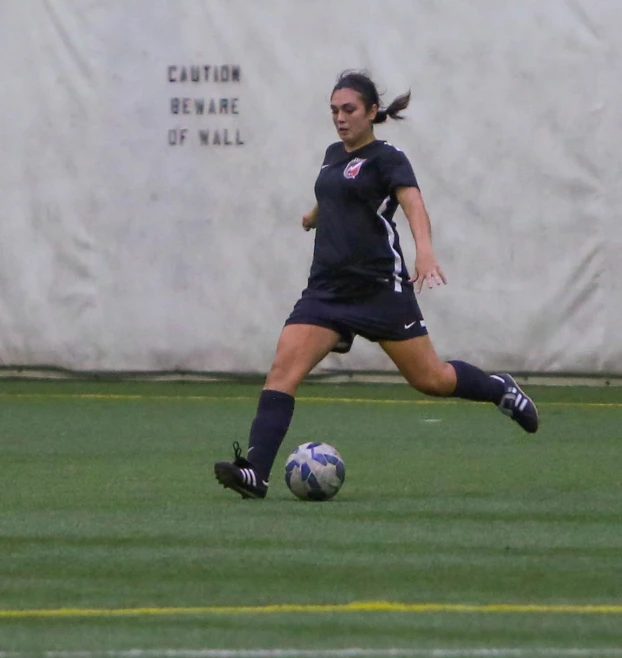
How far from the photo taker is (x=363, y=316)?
879 centimetres

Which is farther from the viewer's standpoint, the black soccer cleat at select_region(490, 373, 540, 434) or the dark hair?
the black soccer cleat at select_region(490, 373, 540, 434)

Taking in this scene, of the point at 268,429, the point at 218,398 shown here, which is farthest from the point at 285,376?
the point at 218,398

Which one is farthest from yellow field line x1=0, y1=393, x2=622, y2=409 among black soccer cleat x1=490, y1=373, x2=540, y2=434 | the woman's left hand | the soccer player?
the woman's left hand

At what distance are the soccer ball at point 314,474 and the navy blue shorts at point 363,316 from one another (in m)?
0.48

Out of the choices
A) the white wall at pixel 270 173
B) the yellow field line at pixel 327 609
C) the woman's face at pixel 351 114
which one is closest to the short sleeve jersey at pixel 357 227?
the woman's face at pixel 351 114

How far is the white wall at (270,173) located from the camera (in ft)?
50.4

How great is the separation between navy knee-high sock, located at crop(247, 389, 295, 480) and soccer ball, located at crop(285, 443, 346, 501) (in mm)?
94

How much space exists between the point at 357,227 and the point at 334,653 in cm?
393

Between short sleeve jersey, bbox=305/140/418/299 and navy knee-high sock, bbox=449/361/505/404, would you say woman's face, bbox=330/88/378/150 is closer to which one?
short sleeve jersey, bbox=305/140/418/299

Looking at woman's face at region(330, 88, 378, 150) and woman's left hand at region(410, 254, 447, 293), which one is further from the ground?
woman's face at region(330, 88, 378, 150)

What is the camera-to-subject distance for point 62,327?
16.0m

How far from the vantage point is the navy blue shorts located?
8.78 m

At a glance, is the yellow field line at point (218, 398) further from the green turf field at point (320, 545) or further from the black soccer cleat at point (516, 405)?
the black soccer cleat at point (516, 405)

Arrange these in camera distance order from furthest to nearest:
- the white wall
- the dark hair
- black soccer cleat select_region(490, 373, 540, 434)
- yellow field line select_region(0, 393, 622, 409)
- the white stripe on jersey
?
the white wall
yellow field line select_region(0, 393, 622, 409)
black soccer cleat select_region(490, 373, 540, 434)
the white stripe on jersey
the dark hair
